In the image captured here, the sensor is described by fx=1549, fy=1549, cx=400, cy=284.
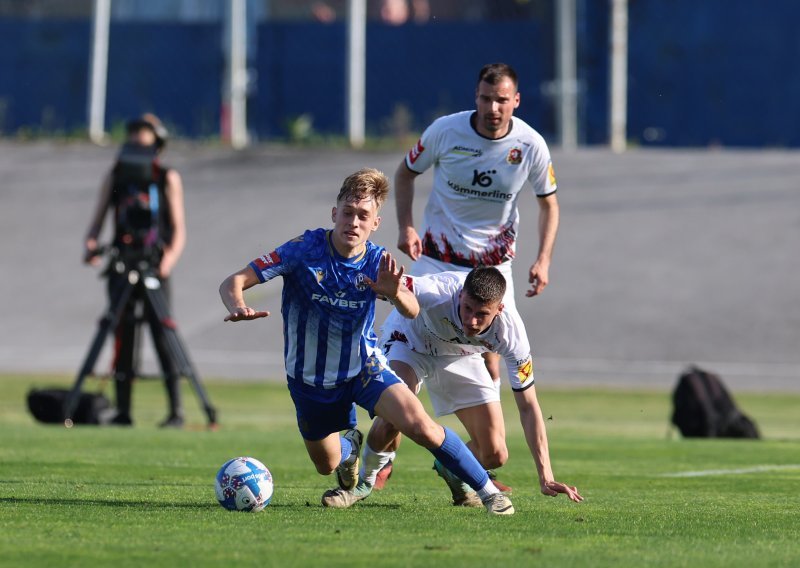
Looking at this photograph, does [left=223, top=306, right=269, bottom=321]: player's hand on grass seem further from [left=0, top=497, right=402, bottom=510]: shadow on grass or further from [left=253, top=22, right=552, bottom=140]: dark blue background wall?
[left=253, top=22, right=552, bottom=140]: dark blue background wall

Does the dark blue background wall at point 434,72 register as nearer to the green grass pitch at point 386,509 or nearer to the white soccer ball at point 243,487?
the green grass pitch at point 386,509

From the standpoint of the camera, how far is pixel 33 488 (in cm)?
803

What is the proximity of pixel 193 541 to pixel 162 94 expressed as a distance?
85.2ft

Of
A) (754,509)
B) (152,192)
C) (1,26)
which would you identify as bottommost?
(754,509)

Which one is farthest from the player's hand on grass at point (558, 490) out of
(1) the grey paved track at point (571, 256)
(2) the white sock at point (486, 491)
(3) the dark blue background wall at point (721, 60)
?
(3) the dark blue background wall at point (721, 60)

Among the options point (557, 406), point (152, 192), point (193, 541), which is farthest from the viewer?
point (557, 406)

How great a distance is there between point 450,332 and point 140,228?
6.24 m

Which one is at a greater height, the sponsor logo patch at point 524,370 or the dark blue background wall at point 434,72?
the dark blue background wall at point 434,72

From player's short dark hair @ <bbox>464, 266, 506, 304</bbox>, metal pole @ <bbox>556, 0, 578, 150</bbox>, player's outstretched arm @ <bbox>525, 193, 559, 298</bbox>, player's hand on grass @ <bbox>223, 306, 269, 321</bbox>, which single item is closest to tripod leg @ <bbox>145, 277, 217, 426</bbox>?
player's outstretched arm @ <bbox>525, 193, 559, 298</bbox>

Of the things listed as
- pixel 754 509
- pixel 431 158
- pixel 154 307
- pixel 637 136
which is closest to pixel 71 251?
pixel 637 136

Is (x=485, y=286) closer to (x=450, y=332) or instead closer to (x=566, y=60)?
(x=450, y=332)

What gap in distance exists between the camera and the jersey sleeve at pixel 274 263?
23.3ft

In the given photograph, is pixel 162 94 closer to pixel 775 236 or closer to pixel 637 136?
pixel 637 136

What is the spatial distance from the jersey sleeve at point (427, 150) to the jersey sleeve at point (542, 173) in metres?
0.57
